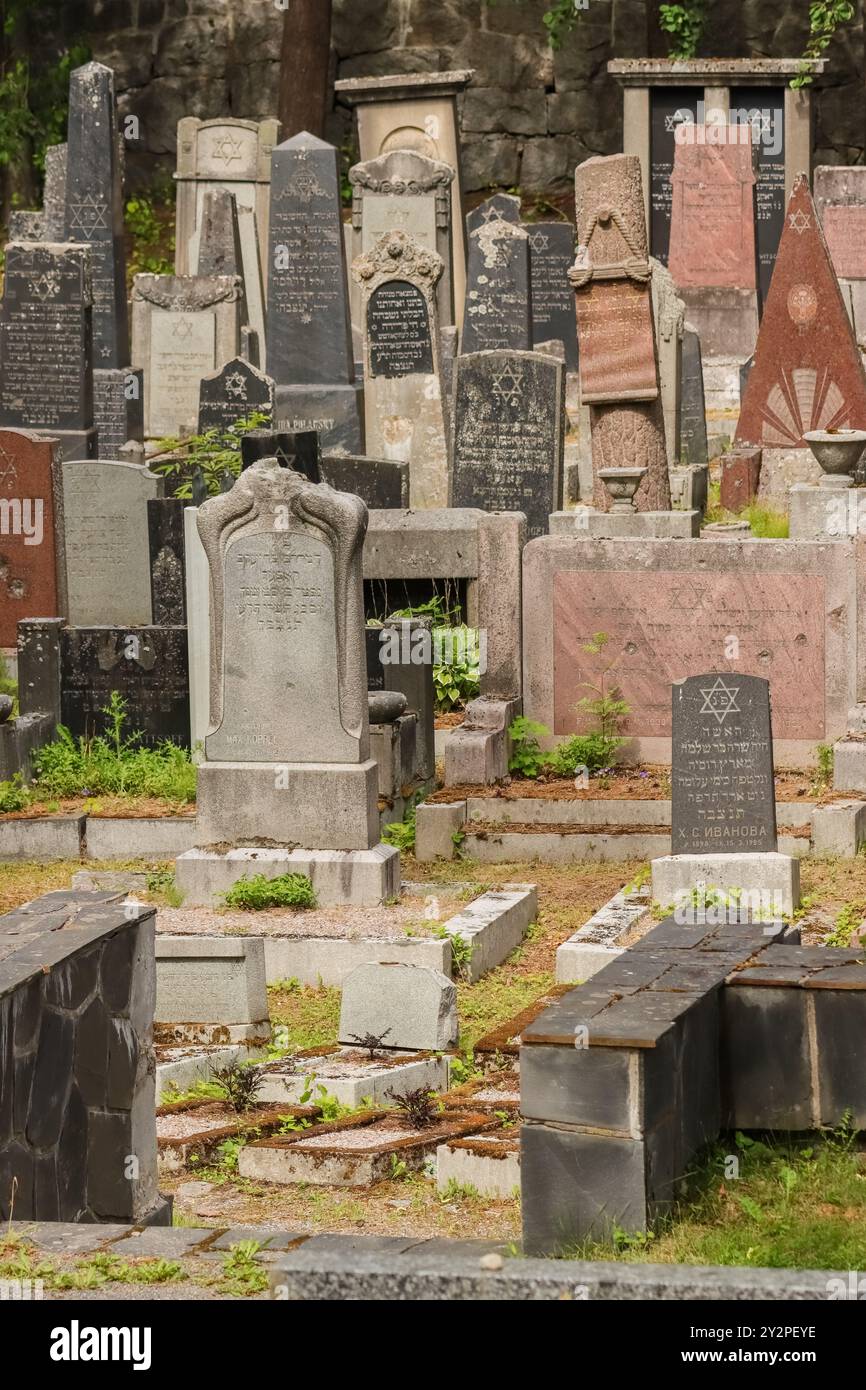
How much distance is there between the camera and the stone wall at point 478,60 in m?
31.2

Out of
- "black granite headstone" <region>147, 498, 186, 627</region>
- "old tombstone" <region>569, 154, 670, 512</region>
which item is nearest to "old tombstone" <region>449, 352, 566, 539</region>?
"old tombstone" <region>569, 154, 670, 512</region>

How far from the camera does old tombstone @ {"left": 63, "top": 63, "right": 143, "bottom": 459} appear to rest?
22391mm

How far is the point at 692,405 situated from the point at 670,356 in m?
1.09

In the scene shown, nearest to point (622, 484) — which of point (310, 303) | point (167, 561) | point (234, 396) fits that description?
point (167, 561)

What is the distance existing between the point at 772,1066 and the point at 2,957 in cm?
197

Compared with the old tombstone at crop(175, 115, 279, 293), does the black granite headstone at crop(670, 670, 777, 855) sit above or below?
below

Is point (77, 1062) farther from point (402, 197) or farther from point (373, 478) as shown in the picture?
point (402, 197)

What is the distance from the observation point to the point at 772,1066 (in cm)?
596

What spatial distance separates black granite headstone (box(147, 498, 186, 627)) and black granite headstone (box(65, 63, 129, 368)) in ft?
27.1

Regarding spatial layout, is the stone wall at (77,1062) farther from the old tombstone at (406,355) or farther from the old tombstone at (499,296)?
the old tombstone at (499,296)

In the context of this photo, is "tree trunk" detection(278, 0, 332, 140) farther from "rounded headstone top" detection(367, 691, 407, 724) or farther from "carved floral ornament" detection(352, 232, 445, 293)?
"rounded headstone top" detection(367, 691, 407, 724)

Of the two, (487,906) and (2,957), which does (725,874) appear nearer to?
(487,906)

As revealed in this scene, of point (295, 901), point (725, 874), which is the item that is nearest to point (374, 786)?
point (295, 901)

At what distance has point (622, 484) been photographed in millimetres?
14992
